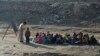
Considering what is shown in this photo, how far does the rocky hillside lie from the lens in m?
40.0

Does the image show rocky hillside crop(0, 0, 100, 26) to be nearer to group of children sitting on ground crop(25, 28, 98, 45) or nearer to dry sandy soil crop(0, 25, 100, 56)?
group of children sitting on ground crop(25, 28, 98, 45)

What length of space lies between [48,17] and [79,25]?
4.25 m

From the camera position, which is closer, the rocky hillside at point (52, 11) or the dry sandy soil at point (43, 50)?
the dry sandy soil at point (43, 50)

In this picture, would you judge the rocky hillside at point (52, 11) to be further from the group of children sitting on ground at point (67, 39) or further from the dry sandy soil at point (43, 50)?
the dry sandy soil at point (43, 50)

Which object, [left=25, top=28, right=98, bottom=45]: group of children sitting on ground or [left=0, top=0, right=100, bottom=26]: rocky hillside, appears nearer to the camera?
[left=25, top=28, right=98, bottom=45]: group of children sitting on ground

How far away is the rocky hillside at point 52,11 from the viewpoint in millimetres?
39972

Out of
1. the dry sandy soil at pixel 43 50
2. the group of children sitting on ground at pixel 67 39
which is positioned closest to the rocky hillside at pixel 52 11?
the group of children sitting on ground at pixel 67 39

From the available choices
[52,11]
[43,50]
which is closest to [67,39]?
[43,50]

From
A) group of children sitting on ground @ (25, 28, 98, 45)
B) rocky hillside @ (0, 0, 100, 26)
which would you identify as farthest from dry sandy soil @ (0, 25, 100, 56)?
rocky hillside @ (0, 0, 100, 26)

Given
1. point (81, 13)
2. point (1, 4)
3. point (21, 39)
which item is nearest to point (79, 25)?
point (81, 13)

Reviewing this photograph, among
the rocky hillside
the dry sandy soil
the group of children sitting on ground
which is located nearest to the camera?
the dry sandy soil

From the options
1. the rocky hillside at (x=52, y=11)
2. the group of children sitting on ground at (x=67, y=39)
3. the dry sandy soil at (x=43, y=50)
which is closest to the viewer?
the dry sandy soil at (x=43, y=50)

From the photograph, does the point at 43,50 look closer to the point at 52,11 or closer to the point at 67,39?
the point at 67,39

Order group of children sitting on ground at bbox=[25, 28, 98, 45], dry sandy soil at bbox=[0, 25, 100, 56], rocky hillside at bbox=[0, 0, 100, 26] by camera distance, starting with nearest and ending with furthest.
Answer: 1. dry sandy soil at bbox=[0, 25, 100, 56]
2. group of children sitting on ground at bbox=[25, 28, 98, 45]
3. rocky hillside at bbox=[0, 0, 100, 26]
